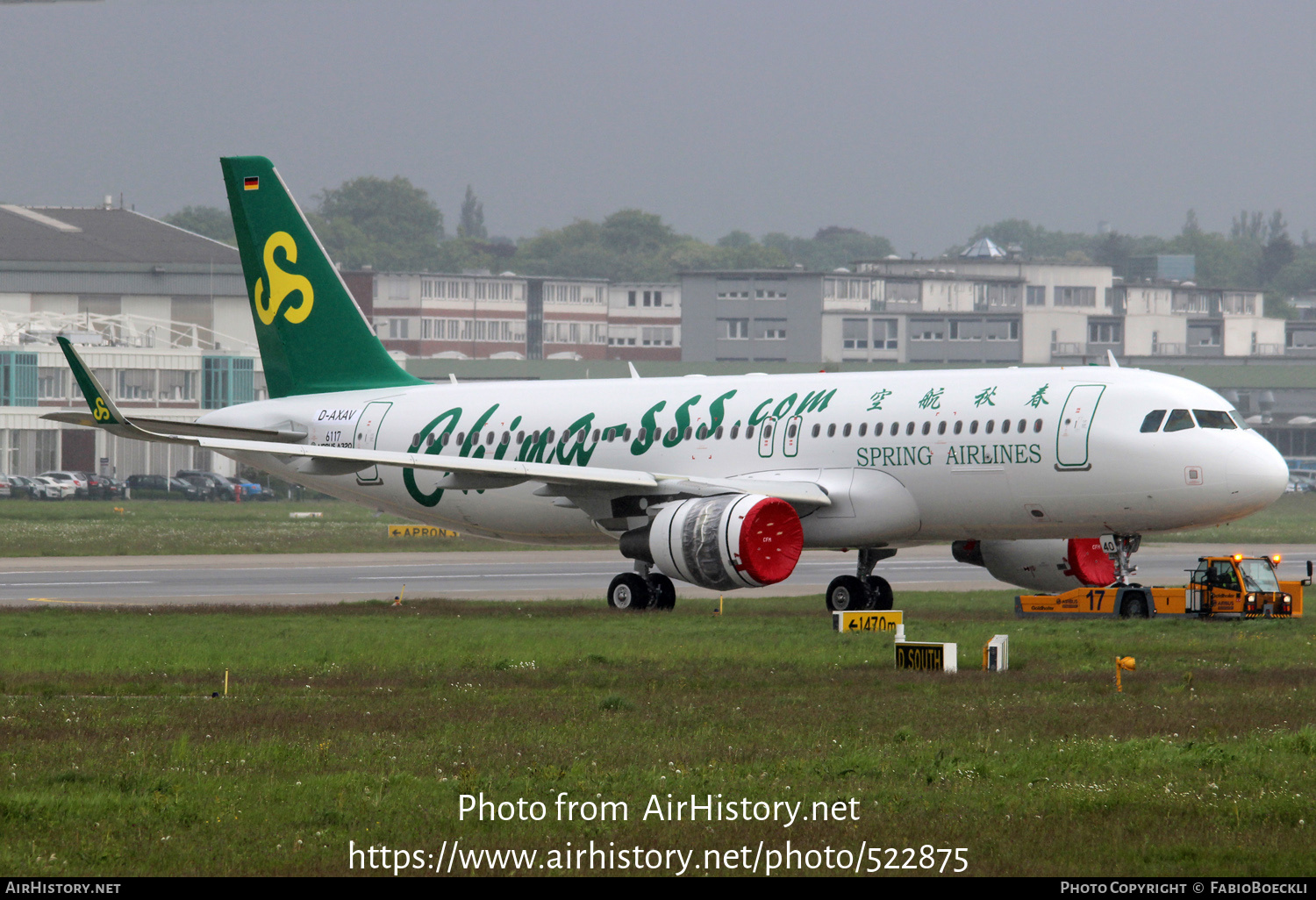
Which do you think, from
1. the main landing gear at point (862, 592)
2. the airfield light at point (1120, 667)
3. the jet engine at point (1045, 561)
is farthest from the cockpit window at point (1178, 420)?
the airfield light at point (1120, 667)

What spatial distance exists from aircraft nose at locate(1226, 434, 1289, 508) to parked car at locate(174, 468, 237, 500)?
275 ft

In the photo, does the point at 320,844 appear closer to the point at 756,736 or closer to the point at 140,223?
the point at 756,736

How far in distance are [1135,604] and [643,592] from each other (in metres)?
10.2

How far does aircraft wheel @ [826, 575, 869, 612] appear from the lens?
3594 centimetres

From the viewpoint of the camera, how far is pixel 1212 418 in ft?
107

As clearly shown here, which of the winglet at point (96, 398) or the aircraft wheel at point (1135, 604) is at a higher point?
the winglet at point (96, 398)

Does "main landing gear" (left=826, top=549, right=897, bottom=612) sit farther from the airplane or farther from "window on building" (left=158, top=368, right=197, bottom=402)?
"window on building" (left=158, top=368, right=197, bottom=402)

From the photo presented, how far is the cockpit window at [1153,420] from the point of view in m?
32.3

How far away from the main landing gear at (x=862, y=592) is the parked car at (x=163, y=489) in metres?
76.2

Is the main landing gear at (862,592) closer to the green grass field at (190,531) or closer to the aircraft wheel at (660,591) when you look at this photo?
the aircraft wheel at (660,591)

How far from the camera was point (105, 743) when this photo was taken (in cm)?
1717

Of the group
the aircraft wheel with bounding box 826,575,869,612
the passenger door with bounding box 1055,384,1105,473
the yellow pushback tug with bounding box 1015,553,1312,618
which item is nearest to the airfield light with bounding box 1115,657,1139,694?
the passenger door with bounding box 1055,384,1105,473

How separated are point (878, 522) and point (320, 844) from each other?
22.6 metres
